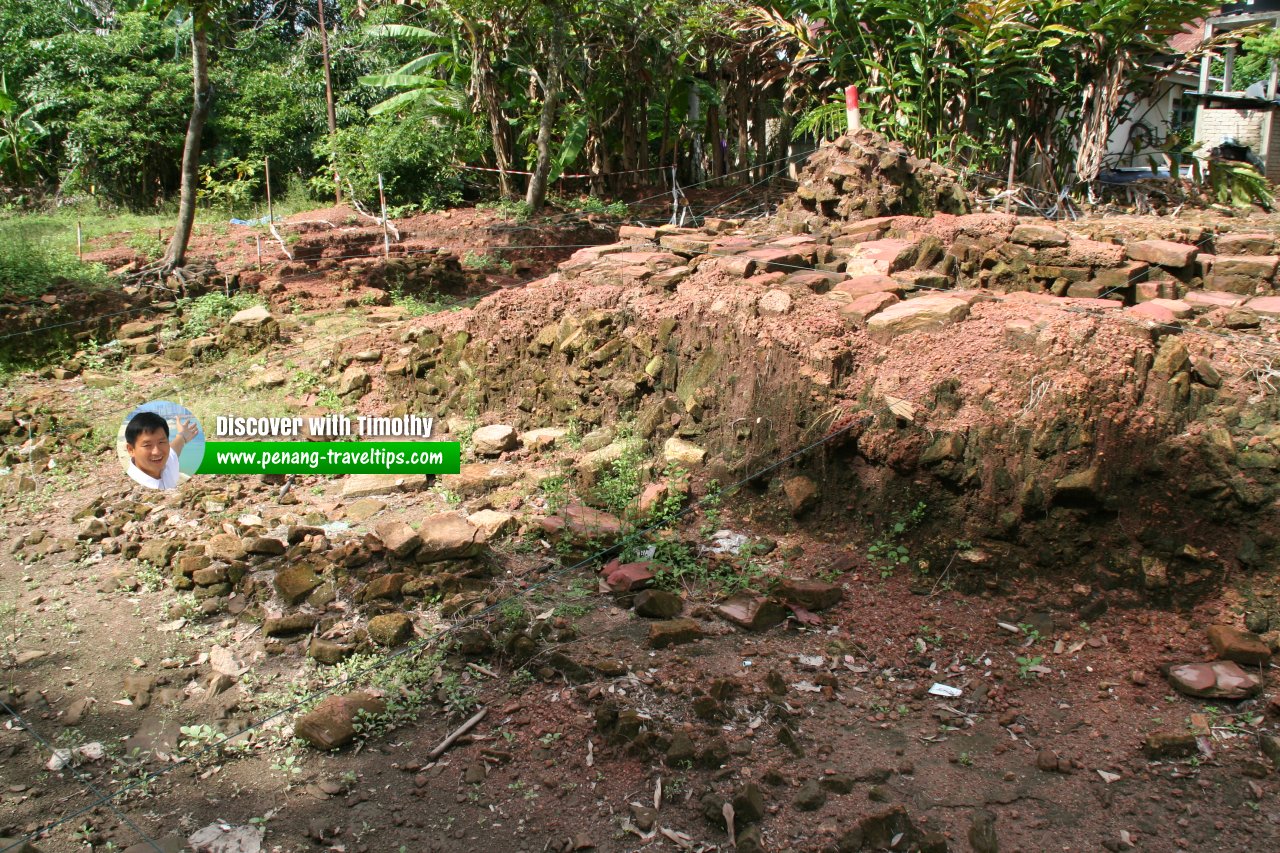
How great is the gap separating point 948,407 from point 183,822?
11.3ft

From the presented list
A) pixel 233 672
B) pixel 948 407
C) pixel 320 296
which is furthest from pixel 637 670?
pixel 320 296

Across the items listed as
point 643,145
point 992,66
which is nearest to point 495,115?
point 643,145

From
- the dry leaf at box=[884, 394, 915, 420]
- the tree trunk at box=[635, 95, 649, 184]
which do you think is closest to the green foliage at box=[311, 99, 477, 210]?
the tree trunk at box=[635, 95, 649, 184]

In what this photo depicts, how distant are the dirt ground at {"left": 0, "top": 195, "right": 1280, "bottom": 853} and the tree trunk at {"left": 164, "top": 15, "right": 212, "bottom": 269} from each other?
516 cm

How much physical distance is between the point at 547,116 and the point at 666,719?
877 cm

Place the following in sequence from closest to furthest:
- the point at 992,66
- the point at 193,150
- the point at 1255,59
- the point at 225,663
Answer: the point at 225,663
the point at 193,150
the point at 992,66
the point at 1255,59

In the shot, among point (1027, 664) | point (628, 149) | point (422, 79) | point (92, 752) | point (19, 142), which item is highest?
point (422, 79)

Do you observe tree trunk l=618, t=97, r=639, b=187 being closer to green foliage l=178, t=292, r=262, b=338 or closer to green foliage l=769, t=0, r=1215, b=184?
green foliage l=769, t=0, r=1215, b=184

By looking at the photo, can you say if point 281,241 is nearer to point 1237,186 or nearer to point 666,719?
point 666,719

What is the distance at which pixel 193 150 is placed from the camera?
8828 mm

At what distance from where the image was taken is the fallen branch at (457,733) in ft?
10.5

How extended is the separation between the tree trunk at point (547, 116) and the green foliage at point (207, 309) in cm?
386

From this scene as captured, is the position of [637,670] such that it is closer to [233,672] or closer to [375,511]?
[233,672]

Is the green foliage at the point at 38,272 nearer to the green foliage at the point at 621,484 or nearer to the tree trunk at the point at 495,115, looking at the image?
the tree trunk at the point at 495,115
